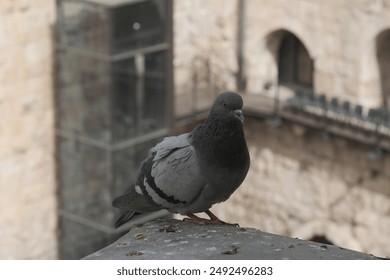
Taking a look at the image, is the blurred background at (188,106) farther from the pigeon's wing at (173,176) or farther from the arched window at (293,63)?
the pigeon's wing at (173,176)

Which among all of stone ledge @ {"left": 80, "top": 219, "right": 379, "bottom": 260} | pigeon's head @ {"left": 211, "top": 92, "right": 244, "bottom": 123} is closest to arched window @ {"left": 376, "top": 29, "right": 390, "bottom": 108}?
stone ledge @ {"left": 80, "top": 219, "right": 379, "bottom": 260}

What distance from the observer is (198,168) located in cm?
537

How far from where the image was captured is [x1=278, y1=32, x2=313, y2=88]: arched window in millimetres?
16156

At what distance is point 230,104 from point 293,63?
449 inches

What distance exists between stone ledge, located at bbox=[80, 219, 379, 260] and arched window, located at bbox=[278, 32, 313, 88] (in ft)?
35.0

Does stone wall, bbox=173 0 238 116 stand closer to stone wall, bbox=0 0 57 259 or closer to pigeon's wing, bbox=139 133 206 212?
stone wall, bbox=0 0 57 259

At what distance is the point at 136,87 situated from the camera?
13867mm

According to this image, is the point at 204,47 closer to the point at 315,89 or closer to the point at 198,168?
the point at 315,89

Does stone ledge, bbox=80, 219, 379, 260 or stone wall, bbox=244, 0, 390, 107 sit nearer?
stone ledge, bbox=80, 219, 379, 260

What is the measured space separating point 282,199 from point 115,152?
322 centimetres

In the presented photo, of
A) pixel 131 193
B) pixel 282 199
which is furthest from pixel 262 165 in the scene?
pixel 131 193

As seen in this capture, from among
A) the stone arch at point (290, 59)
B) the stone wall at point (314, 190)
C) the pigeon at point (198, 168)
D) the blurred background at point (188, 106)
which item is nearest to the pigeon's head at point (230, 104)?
the pigeon at point (198, 168)
